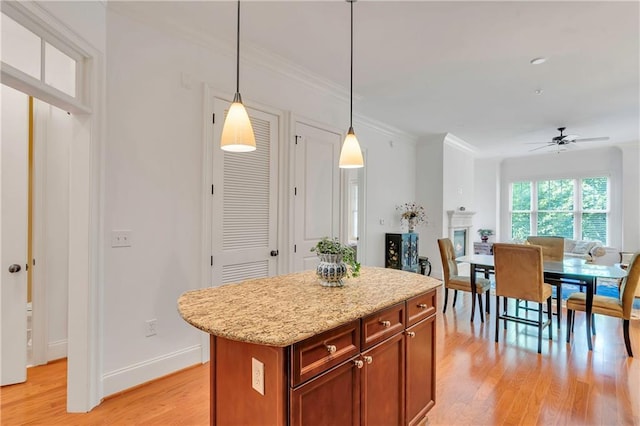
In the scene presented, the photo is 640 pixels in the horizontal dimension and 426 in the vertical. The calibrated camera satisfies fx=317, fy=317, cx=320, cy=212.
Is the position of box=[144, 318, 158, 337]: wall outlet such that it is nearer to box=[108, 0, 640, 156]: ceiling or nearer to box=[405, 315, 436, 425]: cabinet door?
box=[405, 315, 436, 425]: cabinet door

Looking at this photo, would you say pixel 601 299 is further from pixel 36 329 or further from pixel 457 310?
pixel 36 329

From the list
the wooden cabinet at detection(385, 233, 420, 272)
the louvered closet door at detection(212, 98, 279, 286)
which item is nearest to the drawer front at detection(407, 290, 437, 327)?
the louvered closet door at detection(212, 98, 279, 286)

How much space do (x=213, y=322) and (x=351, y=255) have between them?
36.6 inches

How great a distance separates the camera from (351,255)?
6.37 ft

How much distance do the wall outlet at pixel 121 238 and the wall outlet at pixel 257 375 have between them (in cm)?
162

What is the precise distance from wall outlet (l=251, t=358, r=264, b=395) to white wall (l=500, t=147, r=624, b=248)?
8.65 metres

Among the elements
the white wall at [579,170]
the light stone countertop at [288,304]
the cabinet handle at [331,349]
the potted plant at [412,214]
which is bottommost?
the cabinet handle at [331,349]

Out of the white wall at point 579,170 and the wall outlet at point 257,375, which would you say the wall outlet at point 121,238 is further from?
the white wall at point 579,170

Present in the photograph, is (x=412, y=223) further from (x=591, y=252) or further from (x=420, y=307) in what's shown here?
(x=420, y=307)

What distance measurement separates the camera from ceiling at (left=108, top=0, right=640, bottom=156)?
2.36 metres

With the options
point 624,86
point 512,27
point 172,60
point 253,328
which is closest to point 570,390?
point 253,328

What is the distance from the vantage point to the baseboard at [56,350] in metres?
2.80

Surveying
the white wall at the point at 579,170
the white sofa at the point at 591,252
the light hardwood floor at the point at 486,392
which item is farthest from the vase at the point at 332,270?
the white wall at the point at 579,170

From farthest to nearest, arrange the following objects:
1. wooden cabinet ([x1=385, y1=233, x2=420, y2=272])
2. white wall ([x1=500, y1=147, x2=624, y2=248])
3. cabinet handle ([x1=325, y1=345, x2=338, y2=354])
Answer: white wall ([x1=500, y1=147, x2=624, y2=248]) < wooden cabinet ([x1=385, y1=233, x2=420, y2=272]) < cabinet handle ([x1=325, y1=345, x2=338, y2=354])
